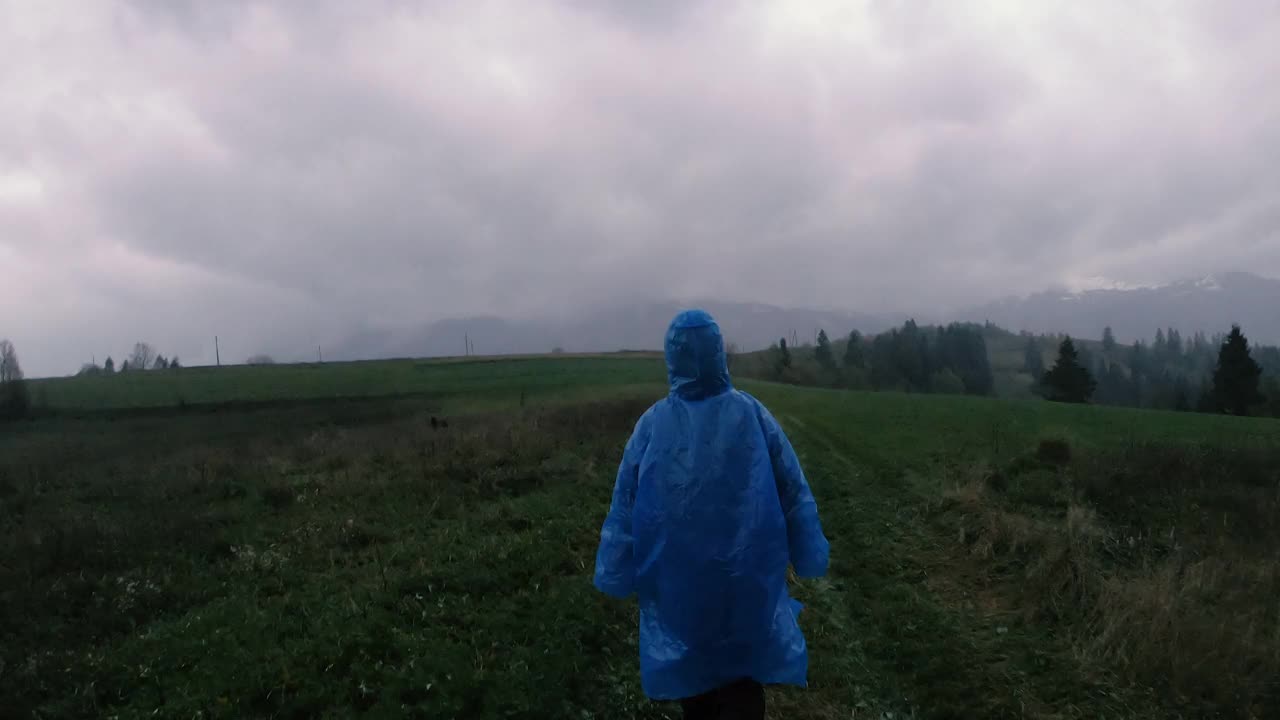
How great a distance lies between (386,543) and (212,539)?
270cm

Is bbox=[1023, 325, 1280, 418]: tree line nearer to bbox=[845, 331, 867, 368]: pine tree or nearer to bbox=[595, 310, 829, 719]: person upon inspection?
bbox=[845, 331, 867, 368]: pine tree

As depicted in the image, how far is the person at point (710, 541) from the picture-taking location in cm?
347

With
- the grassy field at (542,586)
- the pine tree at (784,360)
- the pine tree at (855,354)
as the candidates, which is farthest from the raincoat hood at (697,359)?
the pine tree at (855,354)

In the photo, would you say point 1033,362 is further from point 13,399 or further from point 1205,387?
point 13,399

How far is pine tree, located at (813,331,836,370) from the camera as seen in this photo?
112 m

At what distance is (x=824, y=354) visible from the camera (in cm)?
11850

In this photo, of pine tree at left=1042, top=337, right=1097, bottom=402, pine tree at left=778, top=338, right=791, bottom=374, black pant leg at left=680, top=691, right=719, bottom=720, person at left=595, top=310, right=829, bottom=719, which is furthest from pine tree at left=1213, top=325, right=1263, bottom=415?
black pant leg at left=680, top=691, right=719, bottom=720

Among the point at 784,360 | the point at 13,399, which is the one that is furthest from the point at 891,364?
the point at 13,399

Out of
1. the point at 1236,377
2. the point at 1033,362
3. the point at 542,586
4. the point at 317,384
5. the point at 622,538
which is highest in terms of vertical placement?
the point at 317,384

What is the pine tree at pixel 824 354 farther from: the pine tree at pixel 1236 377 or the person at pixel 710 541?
the person at pixel 710 541

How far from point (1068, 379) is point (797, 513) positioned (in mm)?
77703

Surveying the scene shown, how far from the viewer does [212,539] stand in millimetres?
9969

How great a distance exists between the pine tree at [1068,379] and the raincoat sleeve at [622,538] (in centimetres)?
7617

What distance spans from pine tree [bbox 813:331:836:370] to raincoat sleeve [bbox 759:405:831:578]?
109 m
